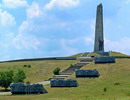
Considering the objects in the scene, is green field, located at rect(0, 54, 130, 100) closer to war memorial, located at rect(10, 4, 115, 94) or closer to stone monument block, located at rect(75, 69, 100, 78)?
stone monument block, located at rect(75, 69, 100, 78)

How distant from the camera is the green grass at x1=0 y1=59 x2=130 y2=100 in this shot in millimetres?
49925

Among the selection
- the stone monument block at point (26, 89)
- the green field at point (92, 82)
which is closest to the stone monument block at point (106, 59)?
the green field at point (92, 82)

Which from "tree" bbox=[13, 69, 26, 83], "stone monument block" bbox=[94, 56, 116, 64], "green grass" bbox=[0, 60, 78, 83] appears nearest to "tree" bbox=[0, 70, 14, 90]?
"tree" bbox=[13, 69, 26, 83]

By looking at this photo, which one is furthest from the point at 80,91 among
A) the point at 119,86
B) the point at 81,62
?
the point at 81,62

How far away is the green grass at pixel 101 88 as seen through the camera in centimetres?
4992

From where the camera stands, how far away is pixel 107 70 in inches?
3388

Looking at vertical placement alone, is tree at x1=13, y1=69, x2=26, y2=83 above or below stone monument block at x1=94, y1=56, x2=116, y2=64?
below

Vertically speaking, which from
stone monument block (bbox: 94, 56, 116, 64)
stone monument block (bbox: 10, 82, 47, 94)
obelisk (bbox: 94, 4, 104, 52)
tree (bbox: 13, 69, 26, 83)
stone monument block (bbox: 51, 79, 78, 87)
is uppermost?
obelisk (bbox: 94, 4, 104, 52)

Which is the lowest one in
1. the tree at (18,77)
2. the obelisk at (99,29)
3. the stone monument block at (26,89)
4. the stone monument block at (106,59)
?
the stone monument block at (26,89)

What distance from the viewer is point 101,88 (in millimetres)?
60938

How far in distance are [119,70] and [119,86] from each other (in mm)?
22671

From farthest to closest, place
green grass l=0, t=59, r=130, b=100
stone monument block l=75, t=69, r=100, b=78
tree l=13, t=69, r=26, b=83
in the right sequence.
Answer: stone monument block l=75, t=69, r=100, b=78, tree l=13, t=69, r=26, b=83, green grass l=0, t=59, r=130, b=100

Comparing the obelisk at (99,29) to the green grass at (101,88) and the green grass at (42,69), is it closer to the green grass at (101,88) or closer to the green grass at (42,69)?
the green grass at (42,69)

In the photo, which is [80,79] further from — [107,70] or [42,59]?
[42,59]
